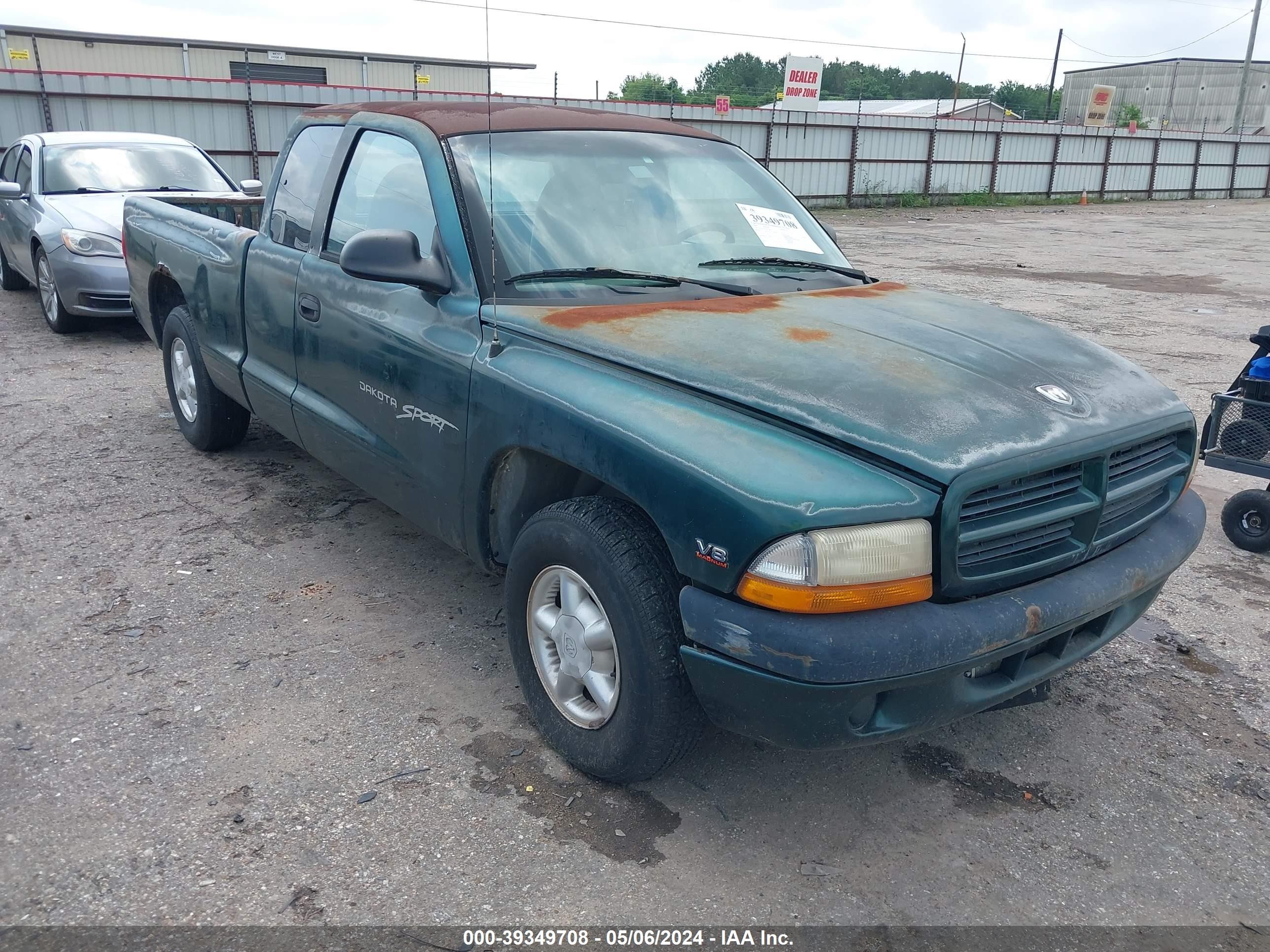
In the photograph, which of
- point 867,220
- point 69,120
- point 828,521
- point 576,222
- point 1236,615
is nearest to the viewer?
point 828,521

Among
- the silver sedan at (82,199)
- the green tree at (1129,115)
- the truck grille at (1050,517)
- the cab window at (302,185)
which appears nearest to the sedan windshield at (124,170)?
the silver sedan at (82,199)

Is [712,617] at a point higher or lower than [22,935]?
higher

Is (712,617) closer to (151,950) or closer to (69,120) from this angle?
(151,950)

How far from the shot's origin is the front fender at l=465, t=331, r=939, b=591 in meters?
2.19

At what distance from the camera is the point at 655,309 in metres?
3.05

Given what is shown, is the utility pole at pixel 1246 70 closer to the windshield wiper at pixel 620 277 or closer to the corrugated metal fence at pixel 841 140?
the corrugated metal fence at pixel 841 140

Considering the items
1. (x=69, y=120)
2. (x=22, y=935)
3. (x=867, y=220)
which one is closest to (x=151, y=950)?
(x=22, y=935)

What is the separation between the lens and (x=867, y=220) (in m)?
23.6

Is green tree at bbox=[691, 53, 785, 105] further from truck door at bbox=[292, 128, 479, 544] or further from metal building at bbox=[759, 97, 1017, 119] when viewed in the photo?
truck door at bbox=[292, 128, 479, 544]

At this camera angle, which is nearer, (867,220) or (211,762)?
(211,762)

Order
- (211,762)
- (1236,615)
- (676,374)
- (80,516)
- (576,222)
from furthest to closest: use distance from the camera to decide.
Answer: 1. (80,516)
2. (1236,615)
3. (576,222)
4. (211,762)
5. (676,374)

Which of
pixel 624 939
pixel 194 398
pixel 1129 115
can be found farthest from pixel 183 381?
pixel 1129 115

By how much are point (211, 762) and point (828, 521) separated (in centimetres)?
191

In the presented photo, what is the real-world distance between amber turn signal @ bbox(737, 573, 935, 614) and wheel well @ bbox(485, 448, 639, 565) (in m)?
0.64
